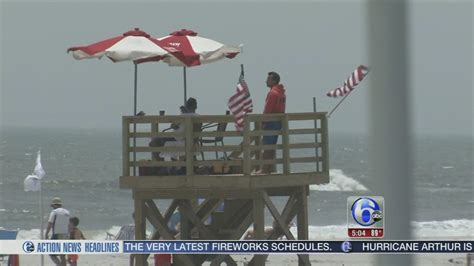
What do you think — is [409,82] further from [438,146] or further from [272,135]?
[438,146]

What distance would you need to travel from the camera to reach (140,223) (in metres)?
14.1

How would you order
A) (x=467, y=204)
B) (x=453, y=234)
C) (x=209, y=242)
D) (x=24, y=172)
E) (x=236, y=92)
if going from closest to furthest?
(x=236, y=92)
(x=209, y=242)
(x=453, y=234)
(x=467, y=204)
(x=24, y=172)

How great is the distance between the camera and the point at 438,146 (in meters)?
129

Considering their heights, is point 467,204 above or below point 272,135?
below

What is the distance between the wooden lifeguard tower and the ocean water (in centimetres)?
1237

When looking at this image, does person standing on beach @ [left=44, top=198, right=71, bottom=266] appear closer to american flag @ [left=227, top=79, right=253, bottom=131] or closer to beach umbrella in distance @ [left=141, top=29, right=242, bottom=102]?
beach umbrella in distance @ [left=141, top=29, right=242, bottom=102]

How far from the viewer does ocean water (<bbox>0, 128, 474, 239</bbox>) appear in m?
49.0

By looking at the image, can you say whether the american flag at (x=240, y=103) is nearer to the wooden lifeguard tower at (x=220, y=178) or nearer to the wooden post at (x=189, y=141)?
the wooden lifeguard tower at (x=220, y=178)

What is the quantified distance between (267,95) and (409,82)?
12317 millimetres

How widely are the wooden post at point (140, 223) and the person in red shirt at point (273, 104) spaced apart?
1.68 metres

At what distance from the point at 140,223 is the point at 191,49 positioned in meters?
2.40

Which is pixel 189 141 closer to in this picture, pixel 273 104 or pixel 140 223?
pixel 273 104

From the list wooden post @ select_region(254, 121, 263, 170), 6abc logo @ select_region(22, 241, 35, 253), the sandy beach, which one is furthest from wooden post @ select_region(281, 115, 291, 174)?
the sandy beach

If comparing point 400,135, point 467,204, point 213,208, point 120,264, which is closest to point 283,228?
point 213,208
